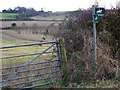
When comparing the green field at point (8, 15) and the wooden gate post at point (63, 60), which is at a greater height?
the green field at point (8, 15)


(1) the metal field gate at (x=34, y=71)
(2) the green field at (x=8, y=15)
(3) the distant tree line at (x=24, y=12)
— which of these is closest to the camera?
(1) the metal field gate at (x=34, y=71)

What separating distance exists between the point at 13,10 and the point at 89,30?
6731mm

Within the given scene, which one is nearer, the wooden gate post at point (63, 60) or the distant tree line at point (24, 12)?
the wooden gate post at point (63, 60)

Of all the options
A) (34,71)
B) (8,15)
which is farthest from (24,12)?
(34,71)

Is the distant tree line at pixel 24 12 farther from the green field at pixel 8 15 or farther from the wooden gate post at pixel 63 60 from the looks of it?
the wooden gate post at pixel 63 60

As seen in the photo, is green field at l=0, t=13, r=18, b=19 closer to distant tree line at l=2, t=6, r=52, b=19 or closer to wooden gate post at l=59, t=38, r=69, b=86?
distant tree line at l=2, t=6, r=52, b=19

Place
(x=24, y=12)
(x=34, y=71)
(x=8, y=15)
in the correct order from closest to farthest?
(x=34, y=71), (x=24, y=12), (x=8, y=15)

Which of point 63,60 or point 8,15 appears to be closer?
point 63,60

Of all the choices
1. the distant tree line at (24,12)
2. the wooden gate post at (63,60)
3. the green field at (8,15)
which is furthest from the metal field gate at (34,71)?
the green field at (8,15)

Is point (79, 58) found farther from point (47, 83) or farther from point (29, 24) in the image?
point (29, 24)

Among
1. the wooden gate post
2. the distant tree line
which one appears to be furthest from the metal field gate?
the distant tree line

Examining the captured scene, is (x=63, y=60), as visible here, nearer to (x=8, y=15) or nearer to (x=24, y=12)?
(x=24, y=12)

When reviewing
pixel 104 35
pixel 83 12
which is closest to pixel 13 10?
pixel 83 12

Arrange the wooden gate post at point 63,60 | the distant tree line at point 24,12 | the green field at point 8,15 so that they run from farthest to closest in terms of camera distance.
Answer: the green field at point 8,15, the distant tree line at point 24,12, the wooden gate post at point 63,60
